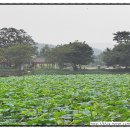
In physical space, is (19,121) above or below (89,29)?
below

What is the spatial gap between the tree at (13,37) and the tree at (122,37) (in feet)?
5.23

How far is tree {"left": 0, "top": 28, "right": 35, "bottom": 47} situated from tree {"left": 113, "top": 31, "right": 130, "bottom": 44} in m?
1.59

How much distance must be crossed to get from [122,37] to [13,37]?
6.92 feet

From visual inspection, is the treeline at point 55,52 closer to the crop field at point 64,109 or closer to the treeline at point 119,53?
the treeline at point 119,53

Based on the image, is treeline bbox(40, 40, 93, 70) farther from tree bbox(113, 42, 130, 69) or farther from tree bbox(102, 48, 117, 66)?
tree bbox(113, 42, 130, 69)

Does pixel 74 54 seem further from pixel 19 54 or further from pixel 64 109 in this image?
pixel 64 109

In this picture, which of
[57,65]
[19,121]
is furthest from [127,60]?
[19,121]

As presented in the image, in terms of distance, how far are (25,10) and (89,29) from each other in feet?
4.24

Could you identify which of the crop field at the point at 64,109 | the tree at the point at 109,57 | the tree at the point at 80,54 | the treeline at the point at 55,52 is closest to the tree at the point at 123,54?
the treeline at the point at 55,52

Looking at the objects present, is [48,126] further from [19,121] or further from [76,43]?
[76,43]

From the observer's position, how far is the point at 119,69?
888 cm

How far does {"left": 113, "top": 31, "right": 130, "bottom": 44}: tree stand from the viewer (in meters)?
8.09

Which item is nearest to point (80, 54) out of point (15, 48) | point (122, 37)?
point (122, 37)

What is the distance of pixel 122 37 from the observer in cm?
837
